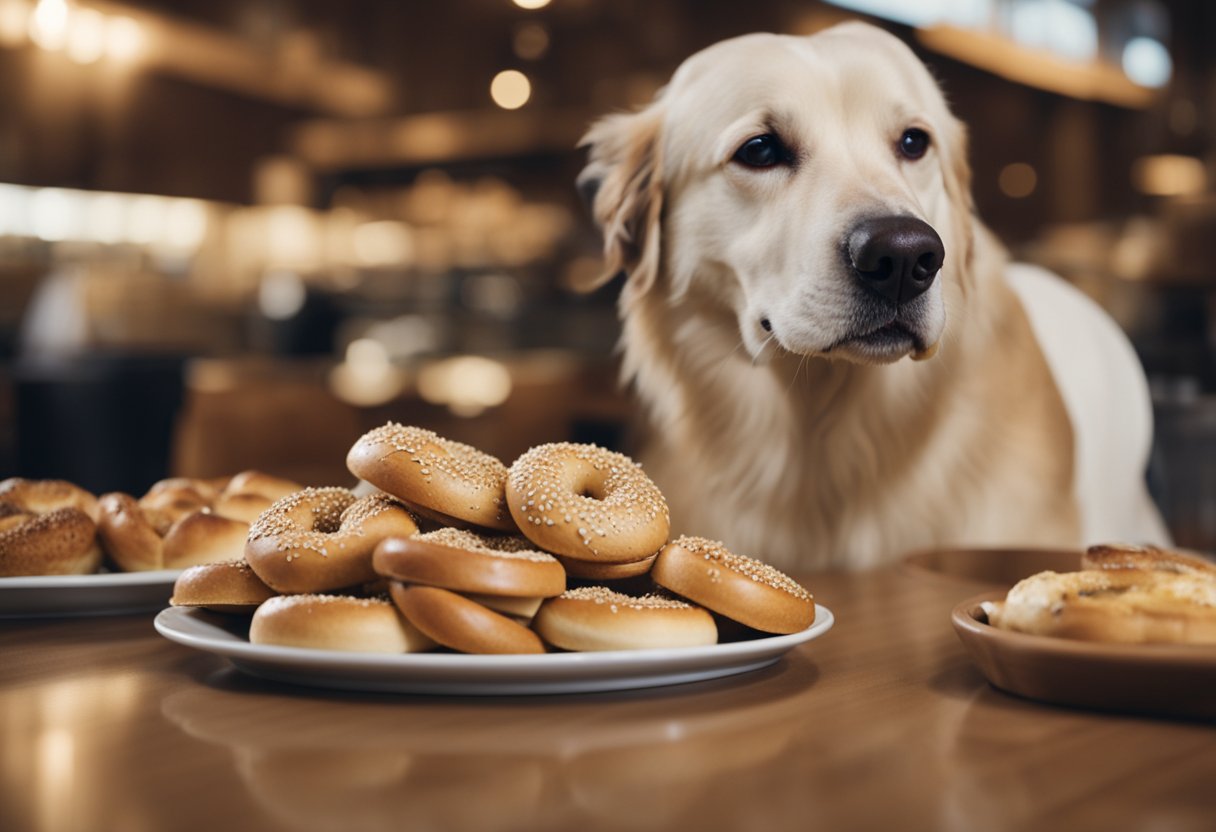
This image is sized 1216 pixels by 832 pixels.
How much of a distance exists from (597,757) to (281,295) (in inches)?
291

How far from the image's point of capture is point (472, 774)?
498 millimetres

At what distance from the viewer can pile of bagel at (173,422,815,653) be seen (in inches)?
23.0

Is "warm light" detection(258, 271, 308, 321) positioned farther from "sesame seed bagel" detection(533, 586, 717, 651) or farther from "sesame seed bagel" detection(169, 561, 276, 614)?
"sesame seed bagel" detection(533, 586, 717, 651)

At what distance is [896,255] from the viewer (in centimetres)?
110

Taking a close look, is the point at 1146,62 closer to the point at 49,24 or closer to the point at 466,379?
the point at 466,379

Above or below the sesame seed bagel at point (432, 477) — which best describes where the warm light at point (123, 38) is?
above

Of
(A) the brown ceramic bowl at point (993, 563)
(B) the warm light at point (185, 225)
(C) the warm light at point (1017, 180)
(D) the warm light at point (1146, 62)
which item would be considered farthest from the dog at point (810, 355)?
(B) the warm light at point (185, 225)

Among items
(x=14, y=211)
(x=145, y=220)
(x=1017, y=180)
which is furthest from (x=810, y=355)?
(x=145, y=220)

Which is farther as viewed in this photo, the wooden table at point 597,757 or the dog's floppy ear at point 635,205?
the dog's floppy ear at point 635,205

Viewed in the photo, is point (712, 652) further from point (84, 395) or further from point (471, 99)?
point (471, 99)

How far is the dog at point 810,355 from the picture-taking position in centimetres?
131

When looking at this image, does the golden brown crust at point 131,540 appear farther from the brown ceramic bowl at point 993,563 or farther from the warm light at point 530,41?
the warm light at point 530,41

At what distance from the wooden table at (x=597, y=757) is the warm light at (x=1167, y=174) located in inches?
299

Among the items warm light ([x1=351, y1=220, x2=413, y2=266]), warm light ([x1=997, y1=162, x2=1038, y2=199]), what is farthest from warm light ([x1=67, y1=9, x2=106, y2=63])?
warm light ([x1=997, y1=162, x2=1038, y2=199])
